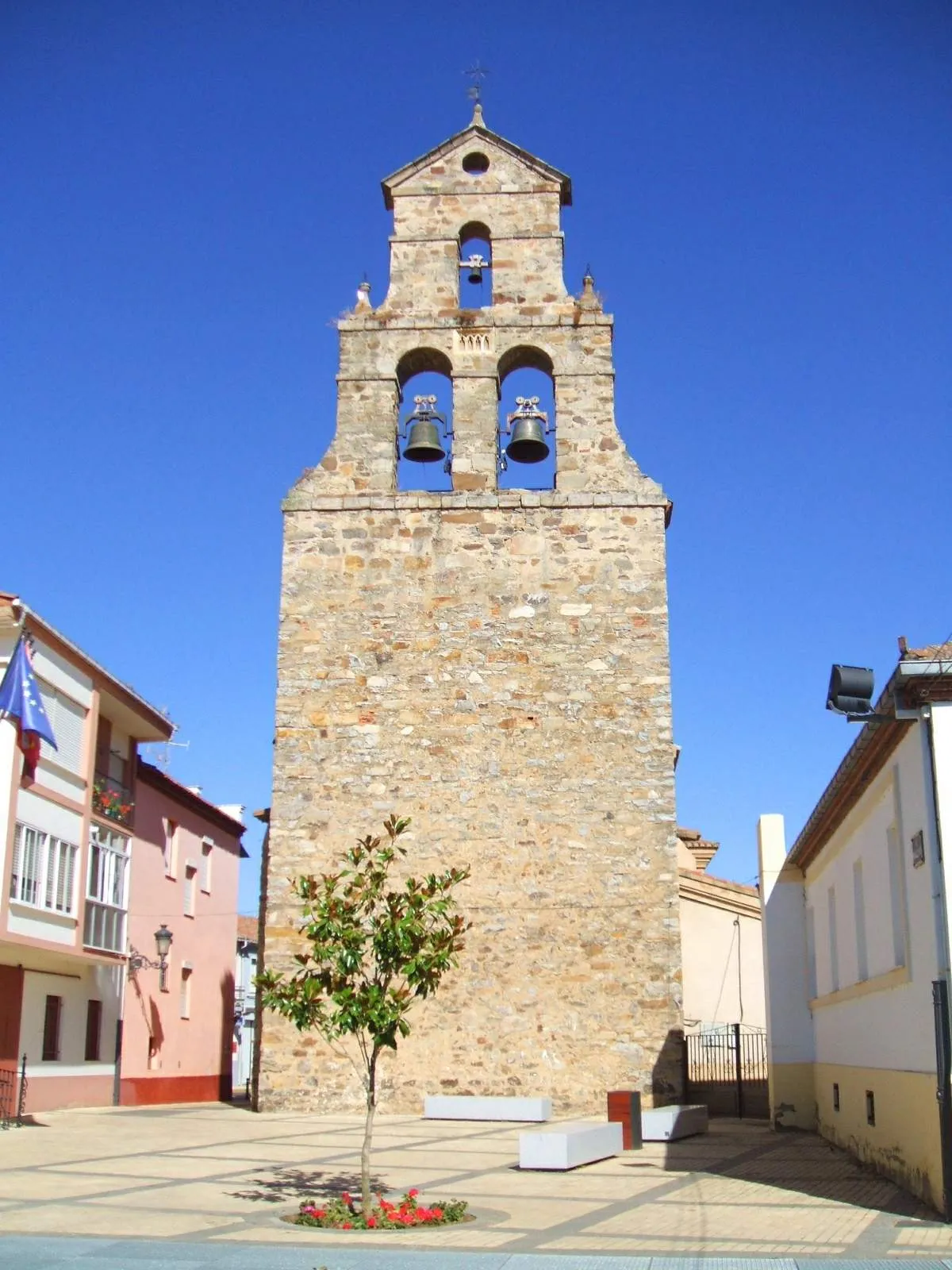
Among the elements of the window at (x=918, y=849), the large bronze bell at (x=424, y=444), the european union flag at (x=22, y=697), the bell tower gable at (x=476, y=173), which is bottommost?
the window at (x=918, y=849)

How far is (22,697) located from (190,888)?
10.5 m

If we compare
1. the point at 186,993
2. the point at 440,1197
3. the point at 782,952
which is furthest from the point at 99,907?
the point at 440,1197

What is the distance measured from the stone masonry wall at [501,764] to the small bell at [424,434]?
2.06 feet

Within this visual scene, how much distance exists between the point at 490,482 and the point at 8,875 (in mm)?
9078

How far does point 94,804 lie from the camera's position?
21766 mm

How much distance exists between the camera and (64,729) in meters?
20.2

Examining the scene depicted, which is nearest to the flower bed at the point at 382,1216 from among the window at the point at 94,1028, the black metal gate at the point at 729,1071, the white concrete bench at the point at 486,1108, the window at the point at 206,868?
the white concrete bench at the point at 486,1108

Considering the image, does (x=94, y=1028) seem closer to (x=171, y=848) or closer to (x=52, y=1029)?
(x=52, y=1029)

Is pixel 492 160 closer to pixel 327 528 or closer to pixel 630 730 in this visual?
pixel 327 528

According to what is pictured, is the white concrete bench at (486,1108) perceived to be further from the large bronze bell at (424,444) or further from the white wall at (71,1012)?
the large bronze bell at (424,444)

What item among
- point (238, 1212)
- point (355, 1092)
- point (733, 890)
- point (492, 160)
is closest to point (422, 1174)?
point (238, 1212)

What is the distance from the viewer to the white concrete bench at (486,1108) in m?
17.7

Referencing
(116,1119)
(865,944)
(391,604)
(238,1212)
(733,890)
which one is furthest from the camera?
(733,890)

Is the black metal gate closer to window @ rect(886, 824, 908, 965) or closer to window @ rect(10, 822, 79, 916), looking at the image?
window @ rect(886, 824, 908, 965)
